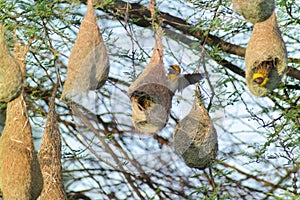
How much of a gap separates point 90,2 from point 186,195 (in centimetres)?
163

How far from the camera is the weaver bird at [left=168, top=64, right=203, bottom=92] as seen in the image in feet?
8.08

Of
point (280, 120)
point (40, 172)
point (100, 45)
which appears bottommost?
point (40, 172)

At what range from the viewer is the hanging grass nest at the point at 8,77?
2.25m

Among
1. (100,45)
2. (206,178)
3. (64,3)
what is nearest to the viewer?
(100,45)

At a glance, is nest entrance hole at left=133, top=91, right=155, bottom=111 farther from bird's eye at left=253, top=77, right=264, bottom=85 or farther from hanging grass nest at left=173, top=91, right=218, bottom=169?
bird's eye at left=253, top=77, right=264, bottom=85

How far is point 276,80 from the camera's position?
2396mm

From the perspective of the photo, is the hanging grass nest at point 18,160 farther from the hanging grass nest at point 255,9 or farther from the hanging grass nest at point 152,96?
the hanging grass nest at point 255,9

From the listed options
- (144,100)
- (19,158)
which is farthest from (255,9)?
(19,158)

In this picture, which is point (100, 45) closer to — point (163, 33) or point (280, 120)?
point (163, 33)

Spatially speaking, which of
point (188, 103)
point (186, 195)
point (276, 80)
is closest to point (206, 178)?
point (186, 195)

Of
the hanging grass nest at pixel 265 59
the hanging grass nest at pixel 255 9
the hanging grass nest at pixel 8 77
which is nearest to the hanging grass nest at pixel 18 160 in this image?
the hanging grass nest at pixel 8 77

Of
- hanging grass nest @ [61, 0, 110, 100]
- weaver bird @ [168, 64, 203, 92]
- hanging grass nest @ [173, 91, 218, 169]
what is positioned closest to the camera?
hanging grass nest @ [61, 0, 110, 100]

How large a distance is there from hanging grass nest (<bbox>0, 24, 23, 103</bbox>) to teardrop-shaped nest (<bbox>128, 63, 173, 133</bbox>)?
1.11 ft

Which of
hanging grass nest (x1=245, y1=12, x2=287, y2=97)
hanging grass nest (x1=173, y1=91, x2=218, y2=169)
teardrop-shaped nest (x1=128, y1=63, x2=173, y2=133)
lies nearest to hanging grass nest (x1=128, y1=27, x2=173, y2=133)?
teardrop-shaped nest (x1=128, y1=63, x2=173, y2=133)
